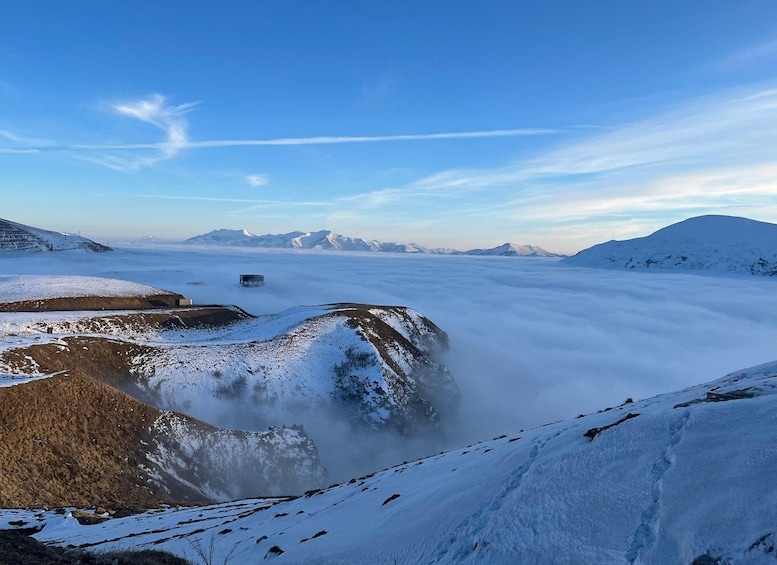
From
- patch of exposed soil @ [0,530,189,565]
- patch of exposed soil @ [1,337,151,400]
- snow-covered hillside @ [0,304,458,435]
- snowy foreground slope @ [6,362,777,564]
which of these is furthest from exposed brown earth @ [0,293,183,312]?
snowy foreground slope @ [6,362,777,564]

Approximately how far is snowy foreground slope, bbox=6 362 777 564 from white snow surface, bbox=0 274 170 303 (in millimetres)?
57324

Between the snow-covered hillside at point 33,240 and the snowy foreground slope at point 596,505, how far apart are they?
18468 cm

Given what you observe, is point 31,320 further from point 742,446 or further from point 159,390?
point 742,446

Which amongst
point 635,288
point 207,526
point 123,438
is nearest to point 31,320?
point 123,438

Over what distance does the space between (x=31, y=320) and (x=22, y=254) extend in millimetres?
140621

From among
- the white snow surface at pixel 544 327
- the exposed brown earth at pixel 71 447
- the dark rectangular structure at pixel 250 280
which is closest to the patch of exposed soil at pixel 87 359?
the white snow surface at pixel 544 327

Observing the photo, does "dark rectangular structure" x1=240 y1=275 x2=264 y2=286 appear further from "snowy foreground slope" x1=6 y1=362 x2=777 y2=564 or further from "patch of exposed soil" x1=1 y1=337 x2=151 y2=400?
"snowy foreground slope" x1=6 y1=362 x2=777 y2=564

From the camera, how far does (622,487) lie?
268 inches

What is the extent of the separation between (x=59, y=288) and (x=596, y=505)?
2780 inches

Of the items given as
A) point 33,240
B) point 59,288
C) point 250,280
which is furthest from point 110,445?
point 33,240

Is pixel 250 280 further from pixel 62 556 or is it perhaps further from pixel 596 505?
pixel 596 505

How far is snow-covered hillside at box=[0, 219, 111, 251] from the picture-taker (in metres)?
145

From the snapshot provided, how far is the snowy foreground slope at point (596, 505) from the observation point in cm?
548

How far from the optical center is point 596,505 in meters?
6.60
